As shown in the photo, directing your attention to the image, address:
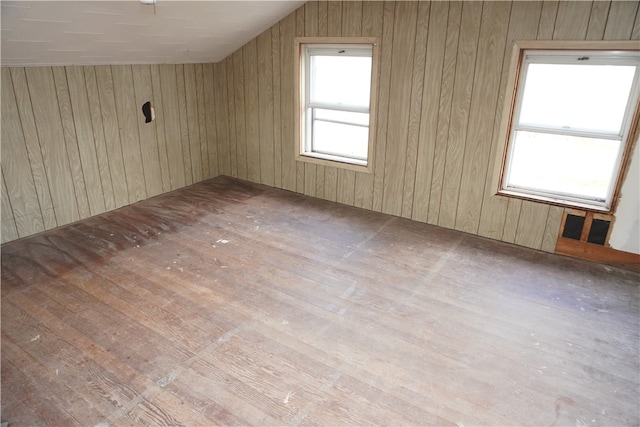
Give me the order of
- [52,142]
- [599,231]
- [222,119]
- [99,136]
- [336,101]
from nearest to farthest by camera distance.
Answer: [599,231] < [52,142] < [99,136] < [336,101] < [222,119]

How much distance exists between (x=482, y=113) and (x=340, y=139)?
1442 millimetres

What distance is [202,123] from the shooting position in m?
4.77

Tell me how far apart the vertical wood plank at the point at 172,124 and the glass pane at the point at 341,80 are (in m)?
1.45

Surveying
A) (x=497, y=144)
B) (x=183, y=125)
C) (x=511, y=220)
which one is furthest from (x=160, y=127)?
(x=511, y=220)

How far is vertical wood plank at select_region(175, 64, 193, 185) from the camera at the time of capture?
4.39 meters

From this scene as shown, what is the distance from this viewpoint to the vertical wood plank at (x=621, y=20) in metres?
2.69

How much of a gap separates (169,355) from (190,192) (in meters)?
2.65

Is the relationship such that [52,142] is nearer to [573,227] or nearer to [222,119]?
[222,119]

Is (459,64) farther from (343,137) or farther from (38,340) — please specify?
(38,340)

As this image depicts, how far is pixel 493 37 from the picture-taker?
3164 mm

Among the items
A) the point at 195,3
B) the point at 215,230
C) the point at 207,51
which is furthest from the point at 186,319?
the point at 207,51

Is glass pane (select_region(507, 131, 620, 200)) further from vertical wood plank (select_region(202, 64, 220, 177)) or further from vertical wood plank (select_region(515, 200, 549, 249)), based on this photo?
vertical wood plank (select_region(202, 64, 220, 177))

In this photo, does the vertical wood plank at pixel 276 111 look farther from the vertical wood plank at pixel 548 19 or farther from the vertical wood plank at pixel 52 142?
the vertical wood plank at pixel 548 19

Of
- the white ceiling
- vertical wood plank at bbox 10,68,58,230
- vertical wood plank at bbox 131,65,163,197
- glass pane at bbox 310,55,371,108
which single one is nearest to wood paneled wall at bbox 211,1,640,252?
glass pane at bbox 310,55,371,108
